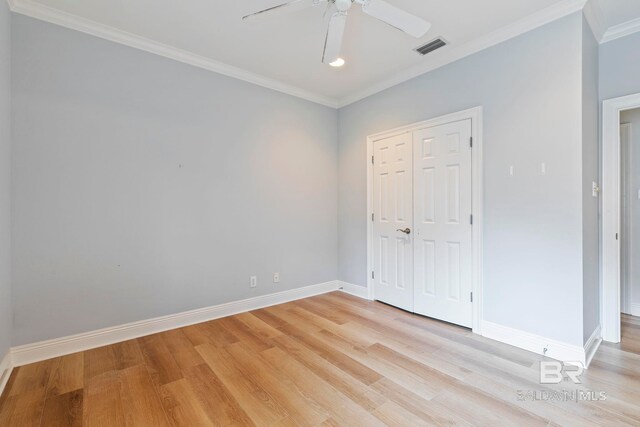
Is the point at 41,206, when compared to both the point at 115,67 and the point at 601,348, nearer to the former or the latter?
the point at 115,67

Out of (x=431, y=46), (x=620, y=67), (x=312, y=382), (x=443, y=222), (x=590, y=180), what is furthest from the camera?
(x=443, y=222)

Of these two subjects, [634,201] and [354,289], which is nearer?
[634,201]

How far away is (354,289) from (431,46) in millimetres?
3004

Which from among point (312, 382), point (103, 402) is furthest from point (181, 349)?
point (312, 382)

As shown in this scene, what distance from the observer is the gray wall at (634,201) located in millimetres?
3109

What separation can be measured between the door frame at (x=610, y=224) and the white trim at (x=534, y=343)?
716 mm

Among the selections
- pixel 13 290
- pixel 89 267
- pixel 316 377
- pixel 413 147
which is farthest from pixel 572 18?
pixel 13 290

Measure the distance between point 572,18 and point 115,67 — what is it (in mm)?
3768

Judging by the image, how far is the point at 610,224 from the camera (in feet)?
8.43

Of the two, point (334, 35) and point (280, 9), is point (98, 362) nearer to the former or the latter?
point (280, 9)

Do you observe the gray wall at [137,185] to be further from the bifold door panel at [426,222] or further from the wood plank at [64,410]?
the bifold door panel at [426,222]

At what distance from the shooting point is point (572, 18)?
7.21ft

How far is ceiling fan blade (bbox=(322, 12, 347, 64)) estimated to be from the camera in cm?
192

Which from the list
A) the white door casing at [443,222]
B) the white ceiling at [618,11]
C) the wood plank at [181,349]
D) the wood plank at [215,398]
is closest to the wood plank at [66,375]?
the wood plank at [181,349]
